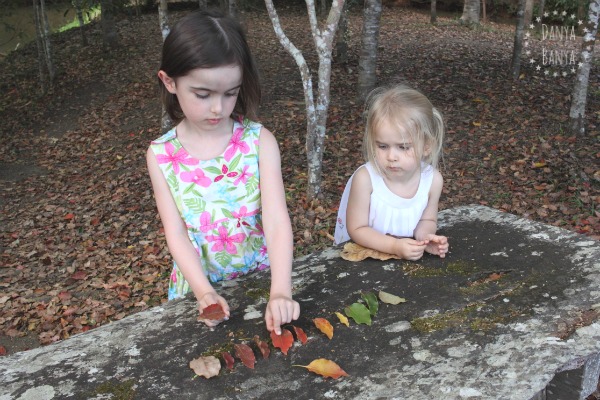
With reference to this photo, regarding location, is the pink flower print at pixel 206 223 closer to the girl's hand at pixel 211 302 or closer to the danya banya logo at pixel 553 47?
the girl's hand at pixel 211 302

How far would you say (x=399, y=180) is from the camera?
2.64m

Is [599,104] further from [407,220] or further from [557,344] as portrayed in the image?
[557,344]

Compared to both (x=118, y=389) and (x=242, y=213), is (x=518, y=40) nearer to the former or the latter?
(x=242, y=213)

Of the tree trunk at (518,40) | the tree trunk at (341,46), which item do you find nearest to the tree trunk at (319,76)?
the tree trunk at (518,40)

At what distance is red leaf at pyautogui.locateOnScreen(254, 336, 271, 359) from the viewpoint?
178 centimetres

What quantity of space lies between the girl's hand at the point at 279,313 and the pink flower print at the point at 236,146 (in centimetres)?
71

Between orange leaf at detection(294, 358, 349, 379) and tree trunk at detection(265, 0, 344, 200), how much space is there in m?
3.69

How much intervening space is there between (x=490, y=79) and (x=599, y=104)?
200cm

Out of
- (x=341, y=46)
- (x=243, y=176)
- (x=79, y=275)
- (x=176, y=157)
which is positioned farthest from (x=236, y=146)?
(x=341, y=46)

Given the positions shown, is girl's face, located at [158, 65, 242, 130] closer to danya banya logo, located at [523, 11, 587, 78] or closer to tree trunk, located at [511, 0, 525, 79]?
danya banya logo, located at [523, 11, 587, 78]

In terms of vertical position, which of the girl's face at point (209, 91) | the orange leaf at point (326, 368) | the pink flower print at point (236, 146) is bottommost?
the orange leaf at point (326, 368)

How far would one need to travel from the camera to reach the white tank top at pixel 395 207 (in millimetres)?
2605

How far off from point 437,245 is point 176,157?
120 cm

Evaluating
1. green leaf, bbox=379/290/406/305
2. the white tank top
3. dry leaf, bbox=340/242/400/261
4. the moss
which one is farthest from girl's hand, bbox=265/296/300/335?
the white tank top
